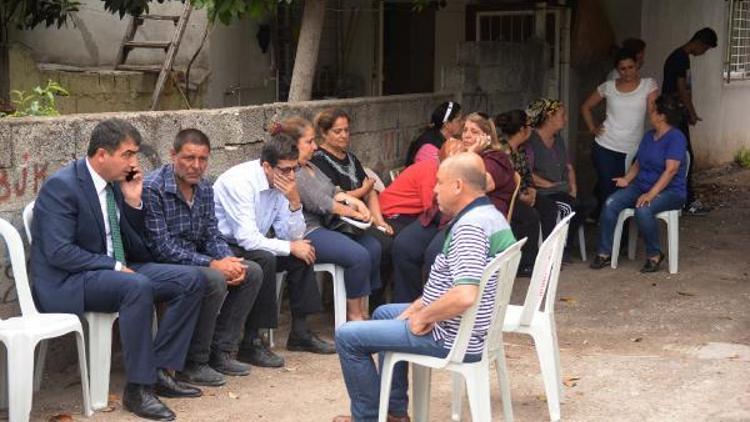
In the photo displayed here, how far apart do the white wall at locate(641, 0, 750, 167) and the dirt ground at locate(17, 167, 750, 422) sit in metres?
4.28

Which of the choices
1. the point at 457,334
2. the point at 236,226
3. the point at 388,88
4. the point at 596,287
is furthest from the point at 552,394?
the point at 388,88

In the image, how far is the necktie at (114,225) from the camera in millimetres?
5773

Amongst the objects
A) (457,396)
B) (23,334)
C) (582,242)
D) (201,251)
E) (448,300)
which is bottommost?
(582,242)

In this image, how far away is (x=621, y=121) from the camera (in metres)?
9.95

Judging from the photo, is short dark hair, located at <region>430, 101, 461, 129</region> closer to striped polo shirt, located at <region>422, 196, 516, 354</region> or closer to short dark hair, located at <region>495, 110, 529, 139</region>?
short dark hair, located at <region>495, 110, 529, 139</region>

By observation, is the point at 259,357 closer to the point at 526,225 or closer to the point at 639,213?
the point at 526,225

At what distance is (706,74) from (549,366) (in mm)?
10110

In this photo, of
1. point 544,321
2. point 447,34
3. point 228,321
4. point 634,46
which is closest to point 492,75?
point 634,46

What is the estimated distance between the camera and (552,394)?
5.66m

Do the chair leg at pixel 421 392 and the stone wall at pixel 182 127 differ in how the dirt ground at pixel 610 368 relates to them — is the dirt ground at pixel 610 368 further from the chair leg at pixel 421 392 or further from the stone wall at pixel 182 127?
the stone wall at pixel 182 127

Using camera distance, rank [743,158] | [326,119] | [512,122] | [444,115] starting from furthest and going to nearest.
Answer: [743,158]
[512,122]
[444,115]
[326,119]

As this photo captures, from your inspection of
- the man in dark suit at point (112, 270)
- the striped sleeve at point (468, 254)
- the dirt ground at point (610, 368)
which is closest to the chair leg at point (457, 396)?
the dirt ground at point (610, 368)

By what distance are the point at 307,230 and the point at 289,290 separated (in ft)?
1.25

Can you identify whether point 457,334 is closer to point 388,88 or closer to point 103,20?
point 103,20
